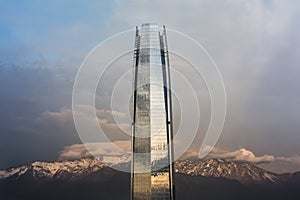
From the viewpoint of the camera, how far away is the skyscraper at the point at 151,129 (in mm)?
79438

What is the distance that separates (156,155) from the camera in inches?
3199

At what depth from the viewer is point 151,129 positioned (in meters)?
82.1

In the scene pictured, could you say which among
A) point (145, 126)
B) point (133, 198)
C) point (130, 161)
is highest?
point (145, 126)

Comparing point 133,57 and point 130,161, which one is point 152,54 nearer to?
point 133,57

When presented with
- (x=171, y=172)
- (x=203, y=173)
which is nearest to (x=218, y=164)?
(x=203, y=173)

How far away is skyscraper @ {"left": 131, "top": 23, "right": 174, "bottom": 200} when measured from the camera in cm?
7944

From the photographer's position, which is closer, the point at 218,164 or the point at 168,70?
the point at 168,70

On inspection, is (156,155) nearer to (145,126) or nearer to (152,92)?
(145,126)

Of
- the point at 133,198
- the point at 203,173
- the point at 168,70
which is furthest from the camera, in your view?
the point at 203,173

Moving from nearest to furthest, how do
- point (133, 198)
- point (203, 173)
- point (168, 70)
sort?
point (133, 198) → point (168, 70) → point (203, 173)

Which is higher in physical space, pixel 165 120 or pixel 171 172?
pixel 165 120

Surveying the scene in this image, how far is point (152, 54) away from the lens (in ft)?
284

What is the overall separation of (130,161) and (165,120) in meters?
9.41

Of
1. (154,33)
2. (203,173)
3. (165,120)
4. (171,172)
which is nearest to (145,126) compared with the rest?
(165,120)
